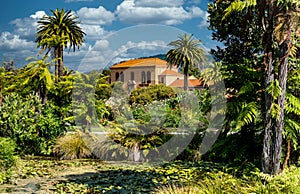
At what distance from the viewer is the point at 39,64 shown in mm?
11039

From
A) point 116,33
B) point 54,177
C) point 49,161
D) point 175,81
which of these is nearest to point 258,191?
point 54,177

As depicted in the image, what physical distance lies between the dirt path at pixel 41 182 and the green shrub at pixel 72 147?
112 centimetres

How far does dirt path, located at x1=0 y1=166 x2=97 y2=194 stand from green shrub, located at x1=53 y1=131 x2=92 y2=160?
A: 1123 millimetres

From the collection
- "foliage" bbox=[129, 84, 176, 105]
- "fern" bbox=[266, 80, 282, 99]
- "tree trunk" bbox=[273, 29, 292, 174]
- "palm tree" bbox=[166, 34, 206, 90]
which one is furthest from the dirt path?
"foliage" bbox=[129, 84, 176, 105]

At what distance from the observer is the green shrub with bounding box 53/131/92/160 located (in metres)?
9.43

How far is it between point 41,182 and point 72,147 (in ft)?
8.86

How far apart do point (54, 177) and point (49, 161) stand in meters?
1.95

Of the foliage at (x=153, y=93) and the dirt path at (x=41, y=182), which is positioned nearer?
the dirt path at (x=41, y=182)

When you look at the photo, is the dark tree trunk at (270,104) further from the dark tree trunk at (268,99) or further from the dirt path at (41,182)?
the dirt path at (41,182)

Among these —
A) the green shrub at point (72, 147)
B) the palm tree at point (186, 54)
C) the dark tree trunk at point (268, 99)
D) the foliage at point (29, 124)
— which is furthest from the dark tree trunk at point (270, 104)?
the palm tree at point (186, 54)

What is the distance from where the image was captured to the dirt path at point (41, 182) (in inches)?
243

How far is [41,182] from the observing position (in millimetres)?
6828

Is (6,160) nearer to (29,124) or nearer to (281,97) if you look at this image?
(29,124)

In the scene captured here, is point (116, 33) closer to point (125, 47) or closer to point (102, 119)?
point (125, 47)
